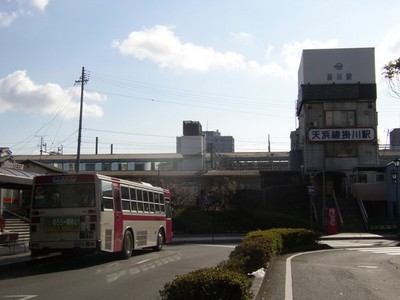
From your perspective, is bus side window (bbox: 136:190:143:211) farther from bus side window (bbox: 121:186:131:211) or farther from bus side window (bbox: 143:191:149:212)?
bus side window (bbox: 121:186:131:211)

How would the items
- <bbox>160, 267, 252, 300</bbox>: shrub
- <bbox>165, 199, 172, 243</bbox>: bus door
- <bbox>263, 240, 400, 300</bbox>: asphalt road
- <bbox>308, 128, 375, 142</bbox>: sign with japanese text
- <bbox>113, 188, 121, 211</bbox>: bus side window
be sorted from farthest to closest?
<bbox>308, 128, 375, 142</bbox>: sign with japanese text, <bbox>165, 199, 172, 243</bbox>: bus door, <bbox>113, 188, 121, 211</bbox>: bus side window, <bbox>263, 240, 400, 300</bbox>: asphalt road, <bbox>160, 267, 252, 300</bbox>: shrub

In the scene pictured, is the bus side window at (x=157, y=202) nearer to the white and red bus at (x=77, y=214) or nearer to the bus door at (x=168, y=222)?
the bus door at (x=168, y=222)

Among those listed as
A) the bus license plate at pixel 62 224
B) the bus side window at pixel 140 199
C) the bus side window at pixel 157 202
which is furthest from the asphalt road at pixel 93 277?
the bus side window at pixel 157 202

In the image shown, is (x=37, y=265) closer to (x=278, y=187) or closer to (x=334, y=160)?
(x=278, y=187)

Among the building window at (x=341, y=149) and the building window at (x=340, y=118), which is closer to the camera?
the building window at (x=341, y=149)

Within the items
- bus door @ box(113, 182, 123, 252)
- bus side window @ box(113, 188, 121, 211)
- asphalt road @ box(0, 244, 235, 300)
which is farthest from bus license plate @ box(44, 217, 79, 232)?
bus side window @ box(113, 188, 121, 211)

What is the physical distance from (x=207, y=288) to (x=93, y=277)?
7.36m

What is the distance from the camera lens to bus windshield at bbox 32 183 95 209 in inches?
661

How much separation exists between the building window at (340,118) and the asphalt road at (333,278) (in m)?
36.4

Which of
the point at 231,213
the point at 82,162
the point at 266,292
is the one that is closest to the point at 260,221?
the point at 231,213

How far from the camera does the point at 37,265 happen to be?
683 inches

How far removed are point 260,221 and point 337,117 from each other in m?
17.5

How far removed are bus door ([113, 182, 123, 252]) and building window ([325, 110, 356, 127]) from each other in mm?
40257

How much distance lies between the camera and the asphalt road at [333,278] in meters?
10.6
